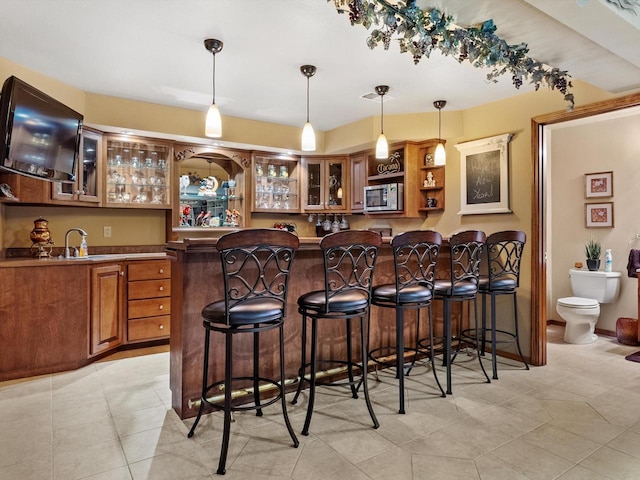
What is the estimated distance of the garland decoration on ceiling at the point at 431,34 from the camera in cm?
190

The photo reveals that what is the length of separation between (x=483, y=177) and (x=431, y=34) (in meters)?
2.25

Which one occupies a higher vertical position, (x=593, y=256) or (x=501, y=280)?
(x=593, y=256)

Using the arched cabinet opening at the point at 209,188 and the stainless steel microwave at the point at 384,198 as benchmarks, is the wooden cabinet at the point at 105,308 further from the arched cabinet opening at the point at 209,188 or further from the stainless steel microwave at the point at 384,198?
the stainless steel microwave at the point at 384,198

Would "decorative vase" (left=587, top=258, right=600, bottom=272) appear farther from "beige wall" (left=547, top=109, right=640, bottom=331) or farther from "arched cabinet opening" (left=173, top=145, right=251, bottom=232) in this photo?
"arched cabinet opening" (left=173, top=145, right=251, bottom=232)

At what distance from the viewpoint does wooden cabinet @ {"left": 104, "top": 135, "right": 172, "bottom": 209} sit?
4.13 metres

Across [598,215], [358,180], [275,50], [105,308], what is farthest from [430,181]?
[105,308]

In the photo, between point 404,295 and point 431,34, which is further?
point 404,295

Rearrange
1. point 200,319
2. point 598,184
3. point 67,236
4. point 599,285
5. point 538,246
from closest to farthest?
point 200,319, point 538,246, point 67,236, point 599,285, point 598,184

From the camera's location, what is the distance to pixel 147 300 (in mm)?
3928

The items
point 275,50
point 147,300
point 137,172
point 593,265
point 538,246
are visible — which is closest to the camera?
point 275,50

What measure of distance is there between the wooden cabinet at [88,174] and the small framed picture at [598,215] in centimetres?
558

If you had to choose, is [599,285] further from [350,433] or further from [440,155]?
[350,433]

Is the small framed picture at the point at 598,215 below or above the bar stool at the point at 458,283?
above

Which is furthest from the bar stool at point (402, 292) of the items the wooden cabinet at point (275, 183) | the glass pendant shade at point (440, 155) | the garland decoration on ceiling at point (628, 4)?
the wooden cabinet at point (275, 183)
